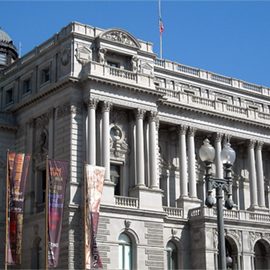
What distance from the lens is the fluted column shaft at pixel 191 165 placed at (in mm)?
63375

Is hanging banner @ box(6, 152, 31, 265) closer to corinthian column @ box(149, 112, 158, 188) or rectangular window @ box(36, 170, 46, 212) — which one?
rectangular window @ box(36, 170, 46, 212)

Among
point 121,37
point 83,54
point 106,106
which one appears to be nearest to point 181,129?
point 106,106

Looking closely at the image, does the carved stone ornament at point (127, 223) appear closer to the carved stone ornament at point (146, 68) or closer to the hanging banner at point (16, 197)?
the hanging banner at point (16, 197)

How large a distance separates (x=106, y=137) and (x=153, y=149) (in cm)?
522

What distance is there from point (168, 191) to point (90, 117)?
13.1m

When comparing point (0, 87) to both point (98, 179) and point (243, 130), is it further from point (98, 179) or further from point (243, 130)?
point (243, 130)

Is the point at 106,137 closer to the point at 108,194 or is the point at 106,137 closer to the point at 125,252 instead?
the point at 108,194

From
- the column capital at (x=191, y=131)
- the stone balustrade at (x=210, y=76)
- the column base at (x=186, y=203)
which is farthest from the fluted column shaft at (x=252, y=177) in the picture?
the stone balustrade at (x=210, y=76)

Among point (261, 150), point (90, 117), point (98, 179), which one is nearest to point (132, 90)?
point (90, 117)

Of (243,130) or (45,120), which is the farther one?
(243,130)

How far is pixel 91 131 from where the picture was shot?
181 ft

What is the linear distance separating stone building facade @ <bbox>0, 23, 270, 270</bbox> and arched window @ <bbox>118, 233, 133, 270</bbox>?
9 centimetres

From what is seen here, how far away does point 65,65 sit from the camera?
57812mm

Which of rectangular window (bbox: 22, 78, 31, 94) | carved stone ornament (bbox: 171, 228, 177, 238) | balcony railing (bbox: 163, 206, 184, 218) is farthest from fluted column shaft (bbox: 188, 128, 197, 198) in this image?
rectangular window (bbox: 22, 78, 31, 94)
